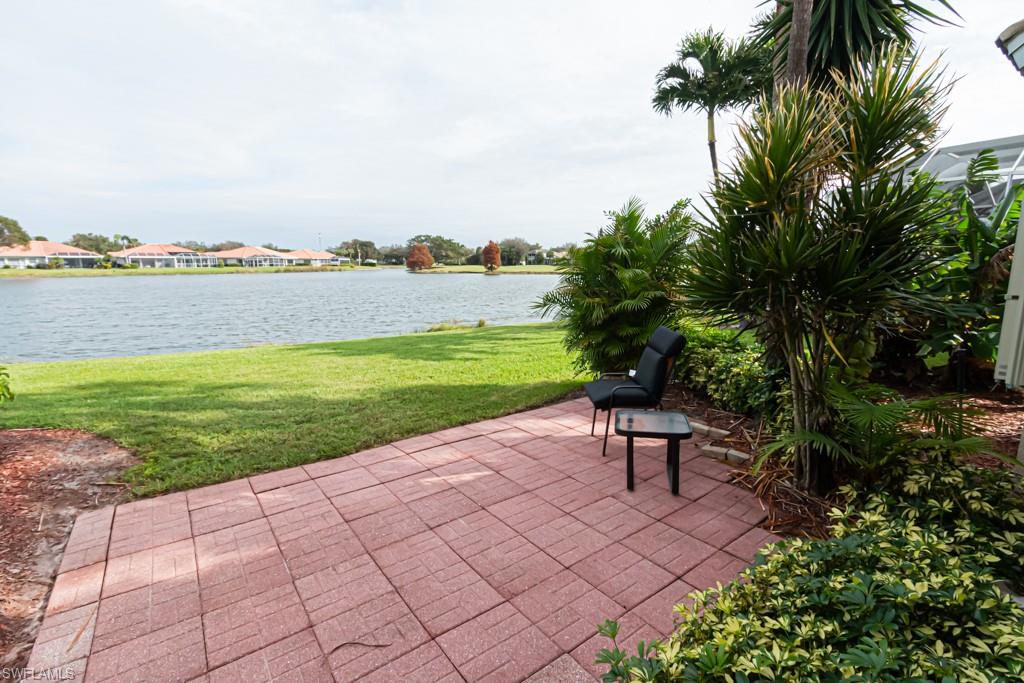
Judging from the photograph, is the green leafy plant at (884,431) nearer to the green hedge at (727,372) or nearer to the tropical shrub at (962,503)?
the tropical shrub at (962,503)

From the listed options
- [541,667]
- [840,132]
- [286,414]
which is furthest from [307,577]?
[840,132]

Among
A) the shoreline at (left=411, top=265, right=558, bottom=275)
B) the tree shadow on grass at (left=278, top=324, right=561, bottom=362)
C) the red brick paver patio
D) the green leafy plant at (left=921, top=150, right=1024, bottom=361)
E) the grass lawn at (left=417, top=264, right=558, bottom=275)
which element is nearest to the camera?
the red brick paver patio

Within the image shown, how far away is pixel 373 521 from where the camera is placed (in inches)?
108

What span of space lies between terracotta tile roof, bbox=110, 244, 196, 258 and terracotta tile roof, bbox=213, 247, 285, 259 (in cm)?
551

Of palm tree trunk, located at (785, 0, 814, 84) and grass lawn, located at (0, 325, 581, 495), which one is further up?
palm tree trunk, located at (785, 0, 814, 84)

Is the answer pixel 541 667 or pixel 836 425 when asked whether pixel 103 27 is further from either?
pixel 836 425

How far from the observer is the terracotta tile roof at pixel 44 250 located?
5738 centimetres

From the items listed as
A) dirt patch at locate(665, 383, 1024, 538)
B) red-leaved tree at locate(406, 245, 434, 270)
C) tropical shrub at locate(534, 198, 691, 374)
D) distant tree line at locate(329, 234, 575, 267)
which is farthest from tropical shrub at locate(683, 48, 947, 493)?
red-leaved tree at locate(406, 245, 434, 270)

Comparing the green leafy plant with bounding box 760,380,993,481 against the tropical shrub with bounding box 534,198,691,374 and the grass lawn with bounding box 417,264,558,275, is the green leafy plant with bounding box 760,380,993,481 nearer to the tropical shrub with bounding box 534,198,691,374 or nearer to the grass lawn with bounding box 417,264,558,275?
the tropical shrub with bounding box 534,198,691,374

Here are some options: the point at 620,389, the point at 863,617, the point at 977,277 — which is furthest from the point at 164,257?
the point at 863,617

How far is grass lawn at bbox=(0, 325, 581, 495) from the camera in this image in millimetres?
3879

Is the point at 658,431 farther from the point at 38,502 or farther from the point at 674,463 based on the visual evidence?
the point at 38,502

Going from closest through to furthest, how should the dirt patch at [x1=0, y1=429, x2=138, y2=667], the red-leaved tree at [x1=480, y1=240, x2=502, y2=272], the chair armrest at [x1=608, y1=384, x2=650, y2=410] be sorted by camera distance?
the dirt patch at [x1=0, y1=429, x2=138, y2=667] → the chair armrest at [x1=608, y1=384, x2=650, y2=410] → the red-leaved tree at [x1=480, y1=240, x2=502, y2=272]

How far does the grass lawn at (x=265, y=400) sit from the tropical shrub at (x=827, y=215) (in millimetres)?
2997
